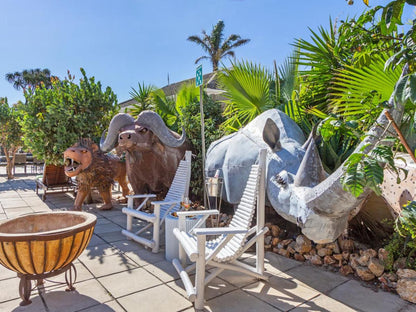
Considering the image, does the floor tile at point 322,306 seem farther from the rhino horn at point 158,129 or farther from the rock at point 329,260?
the rhino horn at point 158,129

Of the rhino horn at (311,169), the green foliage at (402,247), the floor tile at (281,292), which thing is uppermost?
the rhino horn at (311,169)

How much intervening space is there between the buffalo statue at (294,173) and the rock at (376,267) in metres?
0.56

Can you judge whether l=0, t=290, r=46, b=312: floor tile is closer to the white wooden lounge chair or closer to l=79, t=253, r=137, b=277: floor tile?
l=79, t=253, r=137, b=277: floor tile

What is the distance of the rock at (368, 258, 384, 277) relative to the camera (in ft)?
9.93

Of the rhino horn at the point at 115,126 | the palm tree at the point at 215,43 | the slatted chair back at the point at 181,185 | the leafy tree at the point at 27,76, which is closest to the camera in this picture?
the slatted chair back at the point at 181,185

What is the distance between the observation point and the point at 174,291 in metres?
2.88

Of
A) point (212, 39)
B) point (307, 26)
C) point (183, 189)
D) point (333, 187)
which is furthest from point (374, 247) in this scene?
point (212, 39)

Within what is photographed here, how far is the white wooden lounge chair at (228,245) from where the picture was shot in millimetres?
2576

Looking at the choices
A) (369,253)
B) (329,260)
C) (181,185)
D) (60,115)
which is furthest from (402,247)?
(60,115)

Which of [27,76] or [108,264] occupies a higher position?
[27,76]

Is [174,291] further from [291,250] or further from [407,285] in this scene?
[407,285]

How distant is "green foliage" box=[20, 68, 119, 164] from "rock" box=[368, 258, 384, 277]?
604 cm

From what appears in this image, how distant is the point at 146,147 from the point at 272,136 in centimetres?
270

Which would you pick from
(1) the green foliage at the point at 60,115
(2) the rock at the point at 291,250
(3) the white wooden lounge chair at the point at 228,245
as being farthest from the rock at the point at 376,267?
(1) the green foliage at the point at 60,115
